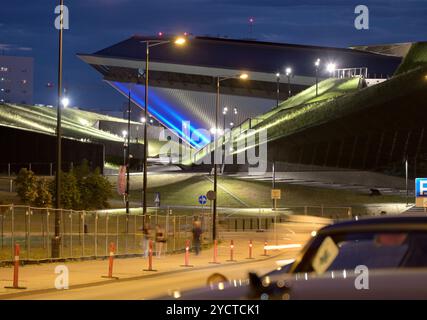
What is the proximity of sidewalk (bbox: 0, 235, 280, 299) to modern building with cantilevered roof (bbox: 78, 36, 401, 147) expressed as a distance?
105m

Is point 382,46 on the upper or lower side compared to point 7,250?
upper

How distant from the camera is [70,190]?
56.2 meters

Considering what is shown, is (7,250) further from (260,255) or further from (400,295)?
(400,295)

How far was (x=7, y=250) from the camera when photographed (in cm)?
3256

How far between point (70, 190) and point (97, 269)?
90.9ft

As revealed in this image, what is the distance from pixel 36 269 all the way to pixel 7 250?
492 cm

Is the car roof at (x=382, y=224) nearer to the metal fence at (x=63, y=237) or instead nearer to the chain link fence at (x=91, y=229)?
the metal fence at (x=63, y=237)

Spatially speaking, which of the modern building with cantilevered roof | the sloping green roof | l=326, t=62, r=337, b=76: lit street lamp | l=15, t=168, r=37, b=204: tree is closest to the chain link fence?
l=15, t=168, r=37, b=204: tree

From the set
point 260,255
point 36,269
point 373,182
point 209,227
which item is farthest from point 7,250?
→ point 373,182

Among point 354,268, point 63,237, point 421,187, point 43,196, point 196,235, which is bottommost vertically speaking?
point 196,235

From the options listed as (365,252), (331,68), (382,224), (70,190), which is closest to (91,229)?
(70,190)

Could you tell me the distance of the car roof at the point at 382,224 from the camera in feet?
15.0

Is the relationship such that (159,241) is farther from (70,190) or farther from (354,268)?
(354,268)

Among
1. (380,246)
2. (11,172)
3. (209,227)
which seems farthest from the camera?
(11,172)
